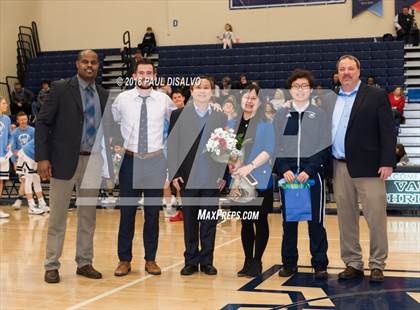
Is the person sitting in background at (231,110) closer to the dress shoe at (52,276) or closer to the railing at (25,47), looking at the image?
the dress shoe at (52,276)

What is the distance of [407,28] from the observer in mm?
16734

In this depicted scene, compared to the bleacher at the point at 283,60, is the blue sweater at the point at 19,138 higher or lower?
lower

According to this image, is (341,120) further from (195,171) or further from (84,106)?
(84,106)

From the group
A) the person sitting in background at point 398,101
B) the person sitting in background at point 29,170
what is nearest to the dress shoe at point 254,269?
the person sitting in background at point 29,170

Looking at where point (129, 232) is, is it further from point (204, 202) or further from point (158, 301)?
point (158, 301)

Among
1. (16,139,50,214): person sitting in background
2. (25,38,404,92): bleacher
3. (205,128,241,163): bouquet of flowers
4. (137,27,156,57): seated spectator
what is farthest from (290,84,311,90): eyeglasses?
(137,27,156,57): seated spectator

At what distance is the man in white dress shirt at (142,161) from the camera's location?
5.46m

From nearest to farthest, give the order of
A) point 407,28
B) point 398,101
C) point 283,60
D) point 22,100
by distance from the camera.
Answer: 1. point 398,101
2. point 407,28
3. point 283,60
4. point 22,100

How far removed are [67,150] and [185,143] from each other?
1.02 m

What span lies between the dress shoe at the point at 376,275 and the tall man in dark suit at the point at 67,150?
89.8 inches

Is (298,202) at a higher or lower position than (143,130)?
lower

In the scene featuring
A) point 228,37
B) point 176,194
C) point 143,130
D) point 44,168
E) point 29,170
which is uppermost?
point 228,37

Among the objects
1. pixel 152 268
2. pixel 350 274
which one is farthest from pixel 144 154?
pixel 350 274

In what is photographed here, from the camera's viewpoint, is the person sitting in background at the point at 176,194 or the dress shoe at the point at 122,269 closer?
the dress shoe at the point at 122,269
